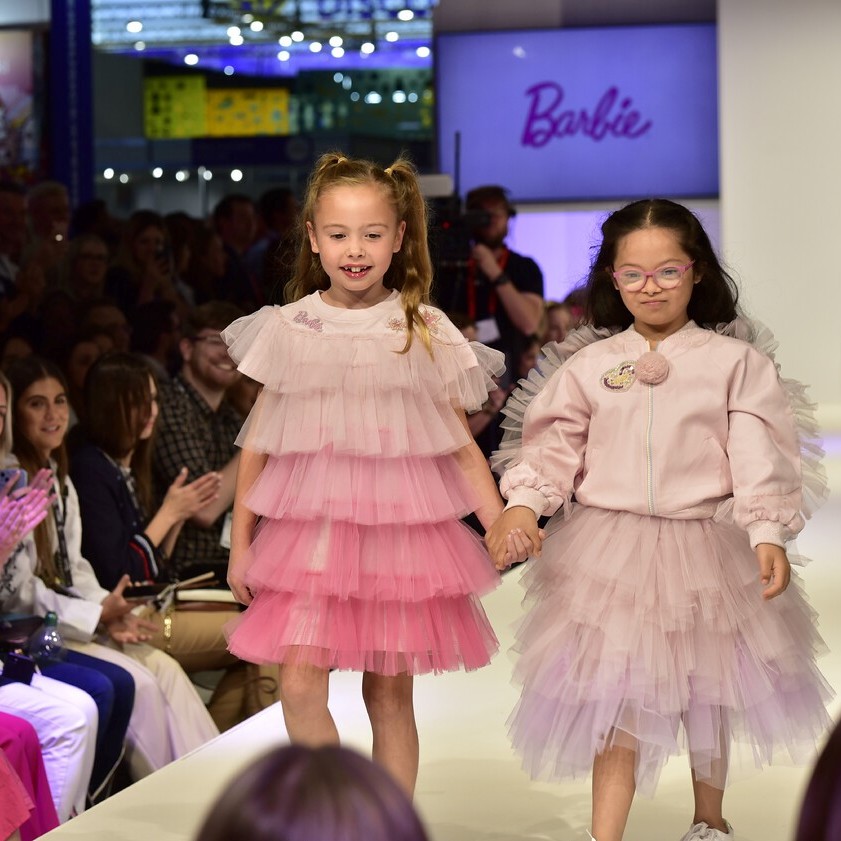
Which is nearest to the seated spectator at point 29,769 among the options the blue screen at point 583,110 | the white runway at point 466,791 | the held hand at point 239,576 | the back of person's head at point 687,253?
the white runway at point 466,791

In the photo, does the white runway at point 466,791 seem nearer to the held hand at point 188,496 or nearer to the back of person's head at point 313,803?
the held hand at point 188,496

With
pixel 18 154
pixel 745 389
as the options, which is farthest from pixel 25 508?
pixel 18 154

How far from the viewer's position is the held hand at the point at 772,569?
208 centimetres

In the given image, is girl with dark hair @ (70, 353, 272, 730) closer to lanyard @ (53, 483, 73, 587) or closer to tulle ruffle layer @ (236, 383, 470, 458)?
lanyard @ (53, 483, 73, 587)

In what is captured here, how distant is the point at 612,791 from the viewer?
7.19 feet

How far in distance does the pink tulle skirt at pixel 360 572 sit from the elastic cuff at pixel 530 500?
11cm

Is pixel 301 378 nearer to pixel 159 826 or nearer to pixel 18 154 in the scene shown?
pixel 159 826

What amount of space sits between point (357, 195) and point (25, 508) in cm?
100

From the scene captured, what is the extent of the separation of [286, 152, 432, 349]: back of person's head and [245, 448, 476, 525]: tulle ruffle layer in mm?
208

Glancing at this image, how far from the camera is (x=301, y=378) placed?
2338 mm

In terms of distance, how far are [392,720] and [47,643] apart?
3.34 feet

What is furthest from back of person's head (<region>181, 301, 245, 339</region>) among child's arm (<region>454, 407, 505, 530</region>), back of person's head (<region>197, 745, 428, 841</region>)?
back of person's head (<region>197, 745, 428, 841</region>)

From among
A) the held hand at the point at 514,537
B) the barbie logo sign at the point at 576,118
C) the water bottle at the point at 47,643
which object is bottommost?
the water bottle at the point at 47,643

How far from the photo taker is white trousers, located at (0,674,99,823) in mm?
2895
